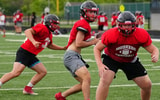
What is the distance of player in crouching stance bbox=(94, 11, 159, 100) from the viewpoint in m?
7.75

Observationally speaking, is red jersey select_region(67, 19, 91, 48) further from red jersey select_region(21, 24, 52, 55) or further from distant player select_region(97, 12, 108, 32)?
distant player select_region(97, 12, 108, 32)

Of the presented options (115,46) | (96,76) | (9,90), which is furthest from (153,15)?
(115,46)

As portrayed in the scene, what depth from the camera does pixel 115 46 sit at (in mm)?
7898

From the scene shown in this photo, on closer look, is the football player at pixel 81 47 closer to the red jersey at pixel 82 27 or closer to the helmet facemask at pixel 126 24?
the red jersey at pixel 82 27

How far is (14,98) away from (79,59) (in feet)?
5.71

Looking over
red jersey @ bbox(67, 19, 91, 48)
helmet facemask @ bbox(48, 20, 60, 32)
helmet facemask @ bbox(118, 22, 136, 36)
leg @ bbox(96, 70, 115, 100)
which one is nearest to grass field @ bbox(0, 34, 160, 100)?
helmet facemask @ bbox(48, 20, 60, 32)

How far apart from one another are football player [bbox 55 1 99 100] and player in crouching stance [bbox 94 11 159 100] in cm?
62

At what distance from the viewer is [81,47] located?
29.1 feet

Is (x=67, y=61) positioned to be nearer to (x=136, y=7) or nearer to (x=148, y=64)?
(x=148, y=64)

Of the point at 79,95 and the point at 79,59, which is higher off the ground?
the point at 79,59

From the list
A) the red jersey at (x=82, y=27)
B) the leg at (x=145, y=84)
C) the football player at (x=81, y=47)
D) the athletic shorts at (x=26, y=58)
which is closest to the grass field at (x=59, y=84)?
the athletic shorts at (x=26, y=58)

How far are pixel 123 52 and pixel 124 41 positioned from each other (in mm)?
216

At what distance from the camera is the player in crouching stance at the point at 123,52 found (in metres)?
7.75

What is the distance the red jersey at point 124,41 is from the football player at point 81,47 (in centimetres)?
82
